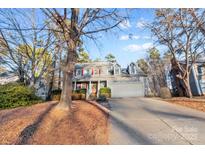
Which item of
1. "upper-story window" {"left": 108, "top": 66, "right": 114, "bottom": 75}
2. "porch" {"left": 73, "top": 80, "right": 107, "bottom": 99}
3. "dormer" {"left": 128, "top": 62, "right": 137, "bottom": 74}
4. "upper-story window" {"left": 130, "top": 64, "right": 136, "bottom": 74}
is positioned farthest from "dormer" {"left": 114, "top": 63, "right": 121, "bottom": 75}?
"porch" {"left": 73, "top": 80, "right": 107, "bottom": 99}

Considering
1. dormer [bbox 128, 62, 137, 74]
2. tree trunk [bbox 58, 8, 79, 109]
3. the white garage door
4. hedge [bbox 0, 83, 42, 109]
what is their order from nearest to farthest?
tree trunk [bbox 58, 8, 79, 109] → hedge [bbox 0, 83, 42, 109] → the white garage door → dormer [bbox 128, 62, 137, 74]

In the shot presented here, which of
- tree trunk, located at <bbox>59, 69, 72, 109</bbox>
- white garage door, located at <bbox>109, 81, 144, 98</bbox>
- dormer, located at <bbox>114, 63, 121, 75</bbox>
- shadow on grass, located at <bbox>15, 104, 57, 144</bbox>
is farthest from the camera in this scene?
dormer, located at <bbox>114, 63, 121, 75</bbox>

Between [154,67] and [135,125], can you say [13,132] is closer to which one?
[135,125]

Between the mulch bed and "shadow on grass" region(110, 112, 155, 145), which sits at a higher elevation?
the mulch bed

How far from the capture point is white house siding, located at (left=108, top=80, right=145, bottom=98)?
24.2 m

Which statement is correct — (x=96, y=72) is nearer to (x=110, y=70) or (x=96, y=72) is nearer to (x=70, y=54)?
(x=110, y=70)

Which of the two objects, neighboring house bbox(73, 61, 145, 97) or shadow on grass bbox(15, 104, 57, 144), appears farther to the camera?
neighboring house bbox(73, 61, 145, 97)

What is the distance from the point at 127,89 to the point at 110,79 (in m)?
2.49

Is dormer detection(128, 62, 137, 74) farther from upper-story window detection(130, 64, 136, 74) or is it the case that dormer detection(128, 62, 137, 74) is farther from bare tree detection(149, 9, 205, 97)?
bare tree detection(149, 9, 205, 97)

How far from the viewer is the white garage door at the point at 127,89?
24.2 meters

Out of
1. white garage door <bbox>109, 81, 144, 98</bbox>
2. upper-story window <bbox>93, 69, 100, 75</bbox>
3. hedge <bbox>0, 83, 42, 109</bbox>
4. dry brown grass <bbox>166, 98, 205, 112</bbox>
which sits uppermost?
upper-story window <bbox>93, 69, 100, 75</bbox>

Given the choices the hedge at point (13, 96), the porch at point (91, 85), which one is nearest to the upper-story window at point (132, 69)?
the porch at point (91, 85)

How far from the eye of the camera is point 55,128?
580cm
